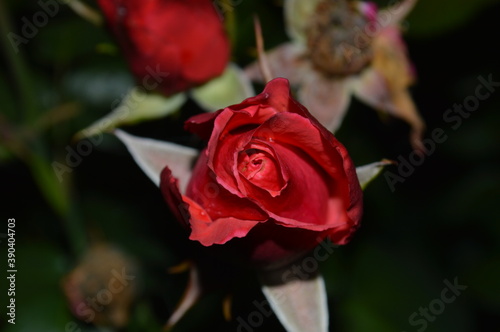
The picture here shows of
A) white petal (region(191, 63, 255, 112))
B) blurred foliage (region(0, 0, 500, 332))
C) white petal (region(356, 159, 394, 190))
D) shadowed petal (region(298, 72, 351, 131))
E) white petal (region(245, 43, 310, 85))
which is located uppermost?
white petal (region(191, 63, 255, 112))

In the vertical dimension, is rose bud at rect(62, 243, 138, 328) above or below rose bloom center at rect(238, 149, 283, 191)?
below

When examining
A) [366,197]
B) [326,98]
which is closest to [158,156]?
[326,98]

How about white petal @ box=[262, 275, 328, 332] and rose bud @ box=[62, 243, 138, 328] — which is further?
rose bud @ box=[62, 243, 138, 328]

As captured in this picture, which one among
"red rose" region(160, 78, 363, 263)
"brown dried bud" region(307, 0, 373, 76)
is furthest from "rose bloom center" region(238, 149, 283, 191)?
"brown dried bud" region(307, 0, 373, 76)

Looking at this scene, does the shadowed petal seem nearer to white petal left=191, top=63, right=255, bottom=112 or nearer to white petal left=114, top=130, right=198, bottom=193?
white petal left=191, top=63, right=255, bottom=112

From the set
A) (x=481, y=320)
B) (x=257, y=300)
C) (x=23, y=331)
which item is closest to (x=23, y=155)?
(x=23, y=331)

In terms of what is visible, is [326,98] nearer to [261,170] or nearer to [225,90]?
[225,90]

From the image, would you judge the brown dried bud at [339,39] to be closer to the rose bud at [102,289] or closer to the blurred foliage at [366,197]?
the blurred foliage at [366,197]

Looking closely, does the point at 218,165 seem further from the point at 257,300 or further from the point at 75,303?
the point at 75,303
